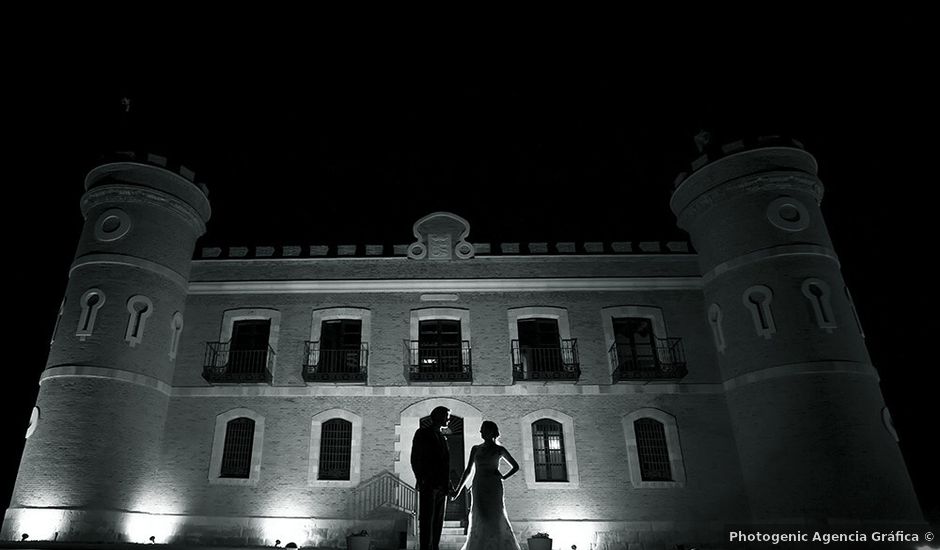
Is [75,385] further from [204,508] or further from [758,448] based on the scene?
[758,448]

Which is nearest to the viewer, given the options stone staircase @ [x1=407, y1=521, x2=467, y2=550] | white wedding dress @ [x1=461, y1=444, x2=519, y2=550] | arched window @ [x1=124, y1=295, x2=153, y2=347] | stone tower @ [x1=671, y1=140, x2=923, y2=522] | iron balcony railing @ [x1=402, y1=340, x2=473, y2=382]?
white wedding dress @ [x1=461, y1=444, x2=519, y2=550]

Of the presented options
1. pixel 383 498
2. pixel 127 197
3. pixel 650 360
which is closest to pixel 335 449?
pixel 383 498

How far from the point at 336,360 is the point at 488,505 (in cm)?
1189

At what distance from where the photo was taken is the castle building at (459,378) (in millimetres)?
15941

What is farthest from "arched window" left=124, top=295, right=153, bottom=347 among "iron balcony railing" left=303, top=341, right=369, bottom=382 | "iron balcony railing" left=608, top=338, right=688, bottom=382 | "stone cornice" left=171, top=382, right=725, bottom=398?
"iron balcony railing" left=608, top=338, right=688, bottom=382

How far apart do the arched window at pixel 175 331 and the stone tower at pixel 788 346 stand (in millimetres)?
16474

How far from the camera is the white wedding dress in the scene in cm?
712

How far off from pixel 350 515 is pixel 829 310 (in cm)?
1445

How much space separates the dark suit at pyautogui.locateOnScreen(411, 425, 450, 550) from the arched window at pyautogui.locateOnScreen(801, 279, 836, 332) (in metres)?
13.7

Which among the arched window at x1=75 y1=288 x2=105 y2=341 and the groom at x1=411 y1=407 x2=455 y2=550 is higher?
the arched window at x1=75 y1=288 x2=105 y2=341

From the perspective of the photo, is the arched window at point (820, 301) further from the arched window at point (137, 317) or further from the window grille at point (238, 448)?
the arched window at point (137, 317)

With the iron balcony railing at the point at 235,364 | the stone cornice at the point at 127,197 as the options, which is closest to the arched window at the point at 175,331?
the iron balcony railing at the point at 235,364

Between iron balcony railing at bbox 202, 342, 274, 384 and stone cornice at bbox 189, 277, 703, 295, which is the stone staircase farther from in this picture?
stone cornice at bbox 189, 277, 703, 295

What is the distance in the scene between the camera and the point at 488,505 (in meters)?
7.32
